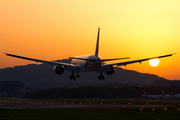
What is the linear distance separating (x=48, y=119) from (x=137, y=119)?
23.3 meters

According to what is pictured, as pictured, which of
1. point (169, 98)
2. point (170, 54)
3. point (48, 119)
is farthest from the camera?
point (169, 98)

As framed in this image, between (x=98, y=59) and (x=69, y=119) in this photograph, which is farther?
(x=69, y=119)

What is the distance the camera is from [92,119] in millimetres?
66500

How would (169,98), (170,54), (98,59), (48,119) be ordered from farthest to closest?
(169,98) → (48,119) → (98,59) → (170,54)

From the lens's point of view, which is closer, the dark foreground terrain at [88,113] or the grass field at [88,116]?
the grass field at [88,116]

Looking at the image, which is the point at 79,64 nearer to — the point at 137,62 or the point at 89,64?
the point at 89,64

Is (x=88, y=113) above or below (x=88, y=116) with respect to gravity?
above

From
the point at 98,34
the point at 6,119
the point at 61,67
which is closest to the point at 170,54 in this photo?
the point at 98,34

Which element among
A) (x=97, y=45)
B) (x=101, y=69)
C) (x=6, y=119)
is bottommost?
(x=6, y=119)

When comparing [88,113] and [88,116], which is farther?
[88,113]

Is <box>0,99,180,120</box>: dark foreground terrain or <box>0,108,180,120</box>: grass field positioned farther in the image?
<box>0,99,180,120</box>: dark foreground terrain

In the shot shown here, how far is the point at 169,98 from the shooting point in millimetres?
186500

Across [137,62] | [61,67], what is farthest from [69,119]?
[137,62]

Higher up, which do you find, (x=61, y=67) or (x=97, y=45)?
(x=97, y=45)
